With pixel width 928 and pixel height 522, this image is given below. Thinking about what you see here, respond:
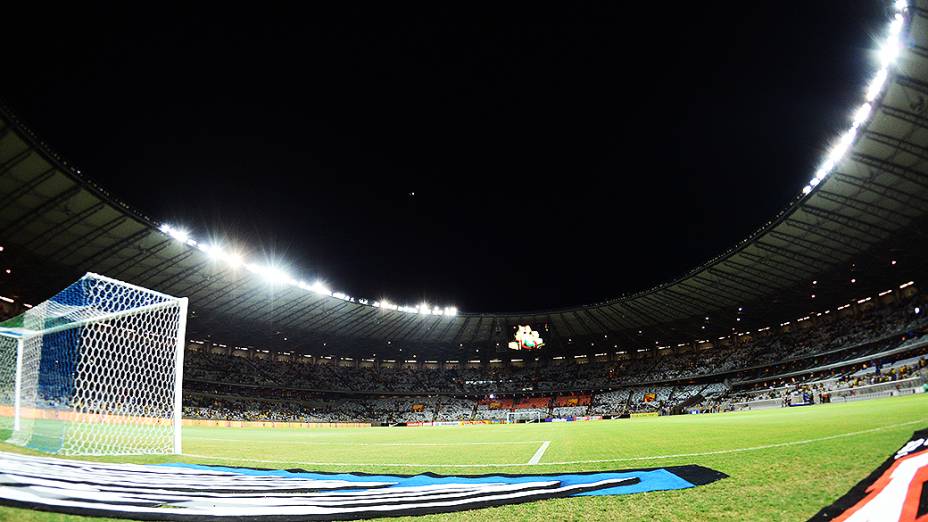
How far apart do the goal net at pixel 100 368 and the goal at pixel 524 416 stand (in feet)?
175

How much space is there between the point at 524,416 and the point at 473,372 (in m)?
16.4

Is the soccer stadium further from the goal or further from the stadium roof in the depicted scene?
the goal

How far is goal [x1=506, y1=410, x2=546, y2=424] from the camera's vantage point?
59.5 meters

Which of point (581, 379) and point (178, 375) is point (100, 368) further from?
point (581, 379)

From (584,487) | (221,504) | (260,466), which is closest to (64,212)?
(260,466)

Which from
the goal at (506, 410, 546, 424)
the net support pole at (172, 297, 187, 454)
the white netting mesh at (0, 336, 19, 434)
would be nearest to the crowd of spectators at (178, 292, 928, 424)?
the goal at (506, 410, 546, 424)

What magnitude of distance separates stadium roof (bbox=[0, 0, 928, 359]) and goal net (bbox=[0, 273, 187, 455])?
14.0 metres

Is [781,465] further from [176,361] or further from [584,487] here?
[176,361]

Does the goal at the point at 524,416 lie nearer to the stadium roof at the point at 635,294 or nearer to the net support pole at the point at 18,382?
the stadium roof at the point at 635,294

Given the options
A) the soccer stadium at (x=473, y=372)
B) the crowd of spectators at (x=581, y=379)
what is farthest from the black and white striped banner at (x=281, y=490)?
the crowd of spectators at (x=581, y=379)

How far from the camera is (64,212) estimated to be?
26.3m

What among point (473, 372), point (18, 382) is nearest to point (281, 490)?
point (18, 382)

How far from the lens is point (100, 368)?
1113 centimetres

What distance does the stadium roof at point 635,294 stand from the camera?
72.4 ft
